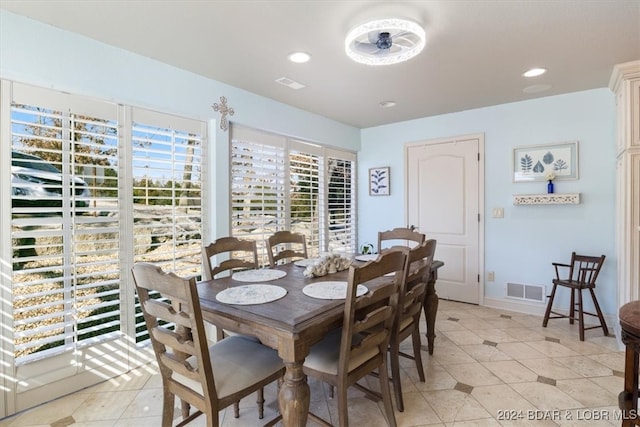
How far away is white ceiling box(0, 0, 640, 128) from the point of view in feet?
6.02

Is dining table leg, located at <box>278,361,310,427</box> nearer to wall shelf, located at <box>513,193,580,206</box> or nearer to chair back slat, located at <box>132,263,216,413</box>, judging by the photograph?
chair back slat, located at <box>132,263,216,413</box>

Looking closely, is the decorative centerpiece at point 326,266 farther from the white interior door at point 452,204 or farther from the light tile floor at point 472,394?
the white interior door at point 452,204

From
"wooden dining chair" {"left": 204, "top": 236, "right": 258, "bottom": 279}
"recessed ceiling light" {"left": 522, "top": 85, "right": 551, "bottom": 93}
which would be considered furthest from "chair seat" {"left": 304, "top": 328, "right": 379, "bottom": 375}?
"recessed ceiling light" {"left": 522, "top": 85, "right": 551, "bottom": 93}

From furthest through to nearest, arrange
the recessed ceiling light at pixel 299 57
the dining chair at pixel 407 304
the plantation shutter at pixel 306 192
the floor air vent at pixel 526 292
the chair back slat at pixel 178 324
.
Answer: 1. the plantation shutter at pixel 306 192
2. the floor air vent at pixel 526 292
3. the recessed ceiling light at pixel 299 57
4. the dining chair at pixel 407 304
5. the chair back slat at pixel 178 324

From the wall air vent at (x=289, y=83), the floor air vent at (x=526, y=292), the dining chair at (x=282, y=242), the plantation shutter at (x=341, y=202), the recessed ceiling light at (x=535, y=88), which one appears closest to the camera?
the dining chair at (x=282, y=242)

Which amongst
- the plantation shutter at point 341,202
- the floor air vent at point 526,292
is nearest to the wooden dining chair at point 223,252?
the plantation shutter at point 341,202

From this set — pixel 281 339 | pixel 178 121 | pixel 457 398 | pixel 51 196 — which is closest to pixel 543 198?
pixel 457 398

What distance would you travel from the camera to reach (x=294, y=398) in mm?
1340

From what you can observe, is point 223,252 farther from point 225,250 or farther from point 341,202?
point 341,202

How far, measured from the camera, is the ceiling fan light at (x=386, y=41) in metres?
1.79

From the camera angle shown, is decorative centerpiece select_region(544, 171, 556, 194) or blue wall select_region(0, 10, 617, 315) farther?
decorative centerpiece select_region(544, 171, 556, 194)

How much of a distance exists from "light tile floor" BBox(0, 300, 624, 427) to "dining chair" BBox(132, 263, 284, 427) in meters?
0.53

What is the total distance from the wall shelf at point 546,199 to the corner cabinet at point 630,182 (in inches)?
23.3

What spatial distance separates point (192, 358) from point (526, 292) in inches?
143
